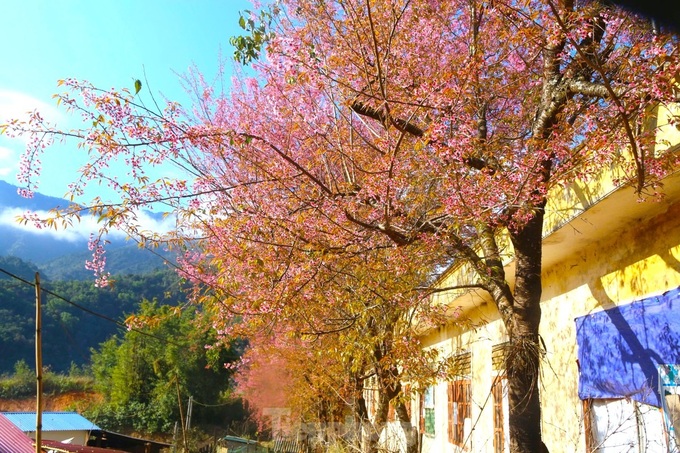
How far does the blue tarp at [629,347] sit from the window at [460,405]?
431 centimetres

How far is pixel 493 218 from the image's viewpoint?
15.7 ft

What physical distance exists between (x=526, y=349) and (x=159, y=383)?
29128mm

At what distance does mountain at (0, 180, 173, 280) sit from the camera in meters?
102

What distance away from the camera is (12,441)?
5289 millimetres

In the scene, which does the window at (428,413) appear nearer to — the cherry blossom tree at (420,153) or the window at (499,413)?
the window at (499,413)

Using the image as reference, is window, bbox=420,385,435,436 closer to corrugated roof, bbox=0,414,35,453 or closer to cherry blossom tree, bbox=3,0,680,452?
cherry blossom tree, bbox=3,0,680,452

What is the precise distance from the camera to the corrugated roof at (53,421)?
65.5 feet

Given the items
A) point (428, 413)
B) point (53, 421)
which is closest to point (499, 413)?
point (428, 413)

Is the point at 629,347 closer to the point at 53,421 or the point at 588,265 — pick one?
the point at 588,265

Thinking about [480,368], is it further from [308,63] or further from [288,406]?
[288,406]

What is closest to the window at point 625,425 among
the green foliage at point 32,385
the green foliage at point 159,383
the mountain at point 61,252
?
the green foliage at point 159,383

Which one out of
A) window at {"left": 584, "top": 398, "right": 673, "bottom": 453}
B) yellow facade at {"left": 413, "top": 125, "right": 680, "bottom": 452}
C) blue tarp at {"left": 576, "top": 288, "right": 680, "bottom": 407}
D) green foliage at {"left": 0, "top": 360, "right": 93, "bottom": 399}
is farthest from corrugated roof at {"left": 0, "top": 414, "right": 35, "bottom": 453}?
green foliage at {"left": 0, "top": 360, "right": 93, "bottom": 399}

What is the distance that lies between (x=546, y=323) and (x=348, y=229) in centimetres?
296

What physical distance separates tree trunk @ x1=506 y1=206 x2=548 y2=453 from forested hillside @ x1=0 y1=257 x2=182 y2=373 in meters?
40.0
